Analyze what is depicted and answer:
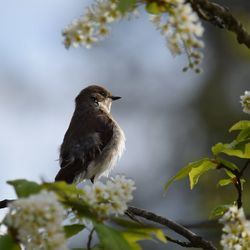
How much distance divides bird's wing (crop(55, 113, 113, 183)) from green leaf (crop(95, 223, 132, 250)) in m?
4.97

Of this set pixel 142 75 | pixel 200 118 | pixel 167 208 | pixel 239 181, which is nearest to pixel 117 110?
pixel 142 75

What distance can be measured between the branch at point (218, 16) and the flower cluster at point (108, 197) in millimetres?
631

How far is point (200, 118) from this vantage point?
15.3 m

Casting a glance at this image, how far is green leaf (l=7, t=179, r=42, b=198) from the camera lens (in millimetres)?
2396

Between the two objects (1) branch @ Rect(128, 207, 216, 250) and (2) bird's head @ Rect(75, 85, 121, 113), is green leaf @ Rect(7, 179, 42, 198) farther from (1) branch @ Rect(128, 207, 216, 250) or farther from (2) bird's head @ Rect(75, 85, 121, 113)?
(2) bird's head @ Rect(75, 85, 121, 113)

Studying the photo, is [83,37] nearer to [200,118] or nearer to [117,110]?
[200,118]

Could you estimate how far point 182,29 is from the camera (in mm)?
2389

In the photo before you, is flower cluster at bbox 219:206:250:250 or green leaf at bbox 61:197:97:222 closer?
green leaf at bbox 61:197:97:222

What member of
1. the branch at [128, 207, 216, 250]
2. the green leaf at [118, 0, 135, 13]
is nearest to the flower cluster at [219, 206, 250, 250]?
the branch at [128, 207, 216, 250]

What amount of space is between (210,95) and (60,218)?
44.0 ft

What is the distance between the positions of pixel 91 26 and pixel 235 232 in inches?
34.4

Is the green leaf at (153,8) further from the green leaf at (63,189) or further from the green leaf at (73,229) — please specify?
the green leaf at (73,229)

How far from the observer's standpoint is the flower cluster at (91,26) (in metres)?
2.53

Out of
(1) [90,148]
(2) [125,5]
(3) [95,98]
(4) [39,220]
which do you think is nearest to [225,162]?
(2) [125,5]
